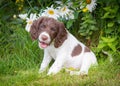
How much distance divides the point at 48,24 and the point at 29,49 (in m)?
0.97

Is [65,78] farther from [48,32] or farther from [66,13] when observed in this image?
[66,13]

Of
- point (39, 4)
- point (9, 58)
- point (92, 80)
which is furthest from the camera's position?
point (39, 4)

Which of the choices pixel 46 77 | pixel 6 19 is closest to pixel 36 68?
pixel 46 77

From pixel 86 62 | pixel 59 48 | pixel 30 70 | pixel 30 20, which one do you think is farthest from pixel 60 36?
pixel 30 20

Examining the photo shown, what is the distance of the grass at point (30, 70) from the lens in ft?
18.1

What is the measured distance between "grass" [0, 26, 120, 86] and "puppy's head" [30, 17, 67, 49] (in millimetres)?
465

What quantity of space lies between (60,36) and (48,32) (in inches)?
8.5

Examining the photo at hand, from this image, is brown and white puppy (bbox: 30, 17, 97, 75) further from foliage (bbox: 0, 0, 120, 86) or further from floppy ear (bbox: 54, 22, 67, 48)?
foliage (bbox: 0, 0, 120, 86)

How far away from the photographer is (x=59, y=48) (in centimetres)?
Answer: 582

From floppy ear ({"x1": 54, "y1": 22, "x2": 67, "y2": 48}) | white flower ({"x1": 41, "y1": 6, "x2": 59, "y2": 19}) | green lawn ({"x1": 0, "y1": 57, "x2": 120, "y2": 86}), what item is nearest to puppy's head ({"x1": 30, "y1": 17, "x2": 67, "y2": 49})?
floppy ear ({"x1": 54, "y1": 22, "x2": 67, "y2": 48})

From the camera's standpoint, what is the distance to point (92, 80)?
18.1 feet

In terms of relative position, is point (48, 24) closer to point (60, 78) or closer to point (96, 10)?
point (60, 78)

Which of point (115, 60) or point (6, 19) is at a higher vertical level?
point (6, 19)

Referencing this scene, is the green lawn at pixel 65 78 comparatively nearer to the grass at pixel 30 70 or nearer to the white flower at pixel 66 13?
the grass at pixel 30 70
